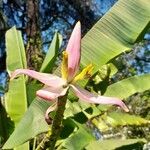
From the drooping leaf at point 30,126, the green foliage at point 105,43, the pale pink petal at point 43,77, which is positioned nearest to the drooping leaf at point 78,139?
the green foliage at point 105,43

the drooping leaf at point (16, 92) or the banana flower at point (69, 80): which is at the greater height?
the banana flower at point (69, 80)

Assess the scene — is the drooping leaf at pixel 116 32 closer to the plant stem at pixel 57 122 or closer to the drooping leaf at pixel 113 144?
the drooping leaf at pixel 113 144

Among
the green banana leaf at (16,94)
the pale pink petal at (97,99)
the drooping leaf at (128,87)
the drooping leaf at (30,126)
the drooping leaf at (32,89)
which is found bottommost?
the drooping leaf at (128,87)

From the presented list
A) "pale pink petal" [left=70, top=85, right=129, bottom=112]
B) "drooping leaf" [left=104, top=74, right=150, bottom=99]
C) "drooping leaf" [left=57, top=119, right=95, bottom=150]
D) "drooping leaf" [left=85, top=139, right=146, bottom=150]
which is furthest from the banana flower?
"drooping leaf" [left=104, top=74, right=150, bottom=99]

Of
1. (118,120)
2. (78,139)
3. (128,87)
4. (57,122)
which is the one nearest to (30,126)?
(57,122)

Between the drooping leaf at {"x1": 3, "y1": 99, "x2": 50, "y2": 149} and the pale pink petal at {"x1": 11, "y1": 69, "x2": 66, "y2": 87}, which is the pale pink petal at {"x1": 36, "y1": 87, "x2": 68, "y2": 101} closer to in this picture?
the pale pink petal at {"x1": 11, "y1": 69, "x2": 66, "y2": 87}

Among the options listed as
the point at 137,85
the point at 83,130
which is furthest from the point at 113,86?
the point at 83,130

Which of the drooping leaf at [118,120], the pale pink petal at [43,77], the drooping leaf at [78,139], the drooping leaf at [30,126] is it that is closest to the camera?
the pale pink petal at [43,77]
